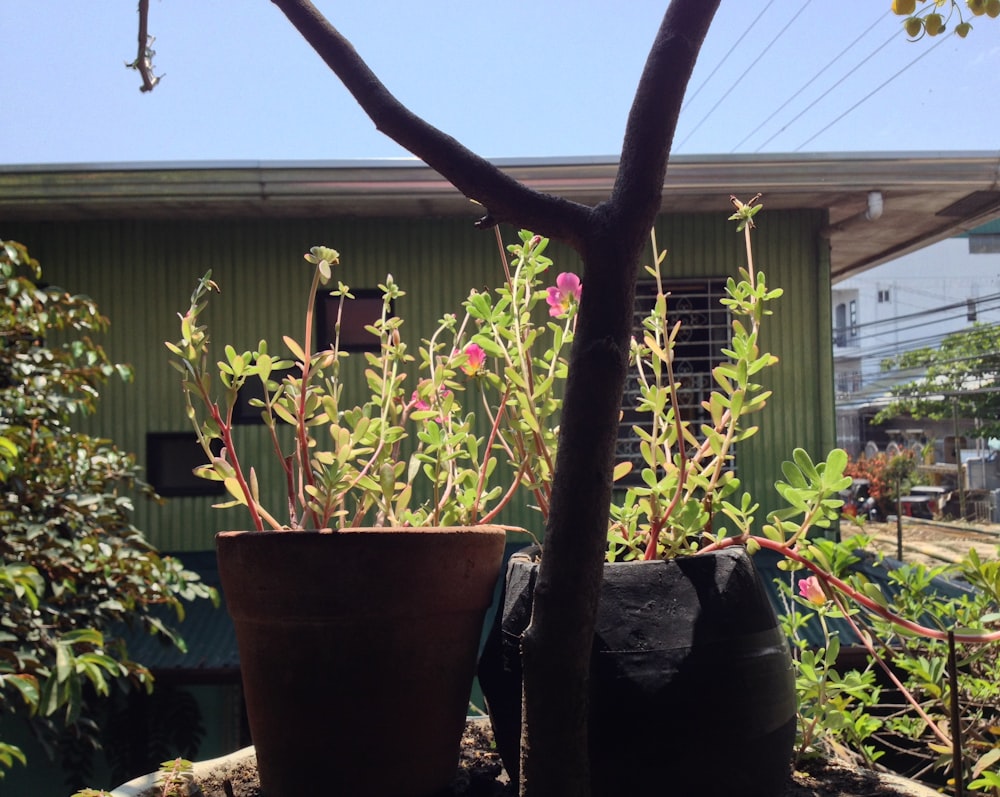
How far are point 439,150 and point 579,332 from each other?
242 millimetres

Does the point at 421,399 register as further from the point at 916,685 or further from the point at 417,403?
the point at 916,685

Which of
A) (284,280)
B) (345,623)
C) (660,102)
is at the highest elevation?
(284,280)

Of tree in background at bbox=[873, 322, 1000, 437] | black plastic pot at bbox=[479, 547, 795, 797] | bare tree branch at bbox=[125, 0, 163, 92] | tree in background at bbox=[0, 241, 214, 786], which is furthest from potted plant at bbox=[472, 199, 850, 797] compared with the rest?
tree in background at bbox=[873, 322, 1000, 437]

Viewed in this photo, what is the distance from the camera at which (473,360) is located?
131 cm

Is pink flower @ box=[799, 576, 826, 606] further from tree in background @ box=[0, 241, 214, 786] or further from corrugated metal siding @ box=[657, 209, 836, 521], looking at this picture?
corrugated metal siding @ box=[657, 209, 836, 521]

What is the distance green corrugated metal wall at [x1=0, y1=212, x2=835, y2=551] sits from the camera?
235 inches

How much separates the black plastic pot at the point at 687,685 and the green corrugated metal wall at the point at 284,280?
5145mm

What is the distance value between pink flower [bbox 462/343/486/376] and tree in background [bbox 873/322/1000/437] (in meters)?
28.7

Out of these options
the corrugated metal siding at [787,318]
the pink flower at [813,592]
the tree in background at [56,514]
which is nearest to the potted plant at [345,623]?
the pink flower at [813,592]

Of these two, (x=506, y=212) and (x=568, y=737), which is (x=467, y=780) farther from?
(x=506, y=212)

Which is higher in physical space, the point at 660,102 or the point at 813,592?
the point at 660,102

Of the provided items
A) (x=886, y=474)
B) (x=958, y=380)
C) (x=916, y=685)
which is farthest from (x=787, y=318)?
(x=958, y=380)

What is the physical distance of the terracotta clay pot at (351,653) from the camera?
1.03 m

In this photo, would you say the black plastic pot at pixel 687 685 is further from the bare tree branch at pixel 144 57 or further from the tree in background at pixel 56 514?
the tree in background at pixel 56 514
